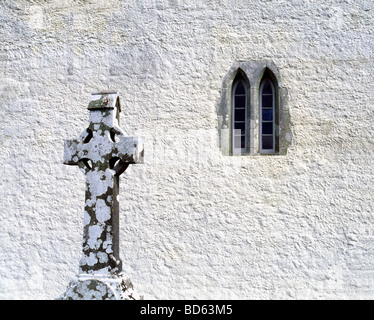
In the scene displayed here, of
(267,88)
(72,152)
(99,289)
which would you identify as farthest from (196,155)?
(99,289)

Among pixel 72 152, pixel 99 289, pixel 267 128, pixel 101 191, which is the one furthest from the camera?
pixel 267 128

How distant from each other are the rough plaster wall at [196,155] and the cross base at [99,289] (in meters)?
2.64

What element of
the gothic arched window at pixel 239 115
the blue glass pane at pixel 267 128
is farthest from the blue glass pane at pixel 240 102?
the blue glass pane at pixel 267 128

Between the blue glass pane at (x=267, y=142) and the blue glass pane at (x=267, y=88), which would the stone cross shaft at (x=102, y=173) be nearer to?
the blue glass pane at (x=267, y=142)

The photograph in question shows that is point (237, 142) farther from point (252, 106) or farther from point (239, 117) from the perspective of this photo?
point (252, 106)

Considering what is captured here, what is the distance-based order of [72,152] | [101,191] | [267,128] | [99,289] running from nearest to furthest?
[99,289] → [101,191] → [72,152] → [267,128]

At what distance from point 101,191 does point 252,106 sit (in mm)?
3196

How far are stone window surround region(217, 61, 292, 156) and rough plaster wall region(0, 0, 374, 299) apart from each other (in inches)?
3.6

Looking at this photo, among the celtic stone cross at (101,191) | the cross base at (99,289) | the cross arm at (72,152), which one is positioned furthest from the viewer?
the cross arm at (72,152)

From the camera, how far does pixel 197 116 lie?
7129mm

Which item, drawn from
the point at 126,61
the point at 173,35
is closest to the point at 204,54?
the point at 173,35

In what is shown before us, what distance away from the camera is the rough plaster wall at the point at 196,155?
675cm

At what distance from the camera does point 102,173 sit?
457 centimetres

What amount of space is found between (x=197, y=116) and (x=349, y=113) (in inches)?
81.3
